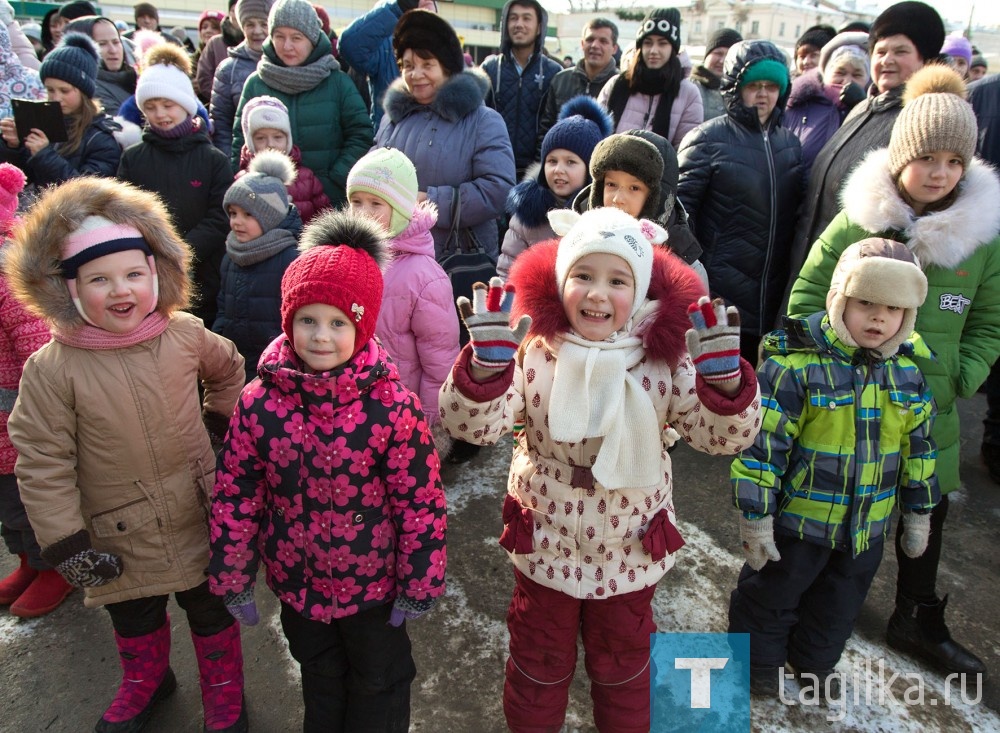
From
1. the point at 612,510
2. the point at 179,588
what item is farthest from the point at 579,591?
the point at 179,588

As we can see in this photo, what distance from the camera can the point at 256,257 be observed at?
3.06 m

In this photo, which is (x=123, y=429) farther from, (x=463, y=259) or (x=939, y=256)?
(x=939, y=256)

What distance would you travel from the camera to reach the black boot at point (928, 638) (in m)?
2.50

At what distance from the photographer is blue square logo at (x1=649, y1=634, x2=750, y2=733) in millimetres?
2305

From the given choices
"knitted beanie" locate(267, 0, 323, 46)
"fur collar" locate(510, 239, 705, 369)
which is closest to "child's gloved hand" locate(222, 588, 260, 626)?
"fur collar" locate(510, 239, 705, 369)

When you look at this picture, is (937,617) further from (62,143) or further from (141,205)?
(62,143)

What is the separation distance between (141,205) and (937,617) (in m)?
3.29

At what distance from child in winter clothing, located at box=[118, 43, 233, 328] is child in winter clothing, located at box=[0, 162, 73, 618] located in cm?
113

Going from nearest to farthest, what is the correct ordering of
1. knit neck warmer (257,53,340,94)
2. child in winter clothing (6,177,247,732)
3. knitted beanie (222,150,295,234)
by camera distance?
child in winter clothing (6,177,247,732), knitted beanie (222,150,295,234), knit neck warmer (257,53,340,94)

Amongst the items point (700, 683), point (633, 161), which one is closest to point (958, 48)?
point (633, 161)

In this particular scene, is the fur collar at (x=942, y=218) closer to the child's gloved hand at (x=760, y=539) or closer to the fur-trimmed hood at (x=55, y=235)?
the child's gloved hand at (x=760, y=539)

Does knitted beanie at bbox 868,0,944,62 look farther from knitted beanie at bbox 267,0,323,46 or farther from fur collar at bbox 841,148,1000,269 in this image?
knitted beanie at bbox 267,0,323,46

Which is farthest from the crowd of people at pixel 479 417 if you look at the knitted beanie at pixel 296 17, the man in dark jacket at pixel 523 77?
the man in dark jacket at pixel 523 77

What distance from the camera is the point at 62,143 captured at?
409 centimetres
